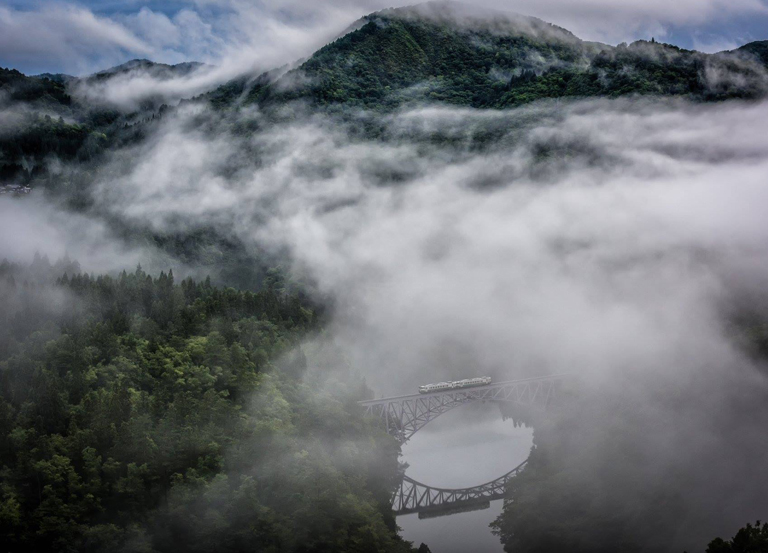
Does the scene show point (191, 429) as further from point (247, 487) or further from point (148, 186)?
point (148, 186)

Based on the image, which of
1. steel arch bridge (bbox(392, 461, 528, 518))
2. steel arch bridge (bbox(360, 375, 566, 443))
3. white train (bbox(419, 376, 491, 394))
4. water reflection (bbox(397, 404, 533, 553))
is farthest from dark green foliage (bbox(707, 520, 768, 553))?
white train (bbox(419, 376, 491, 394))

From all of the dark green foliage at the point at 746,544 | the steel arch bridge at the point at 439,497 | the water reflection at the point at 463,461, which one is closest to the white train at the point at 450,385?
the water reflection at the point at 463,461

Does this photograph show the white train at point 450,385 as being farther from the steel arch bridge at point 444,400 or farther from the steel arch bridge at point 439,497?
the steel arch bridge at point 439,497

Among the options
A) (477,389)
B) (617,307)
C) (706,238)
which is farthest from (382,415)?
(706,238)

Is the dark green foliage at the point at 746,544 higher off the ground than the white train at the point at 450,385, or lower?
lower

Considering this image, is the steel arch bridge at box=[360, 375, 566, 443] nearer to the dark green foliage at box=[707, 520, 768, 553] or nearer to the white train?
the white train

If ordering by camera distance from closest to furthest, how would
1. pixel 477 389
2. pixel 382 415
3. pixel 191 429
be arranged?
pixel 191 429, pixel 382 415, pixel 477 389
